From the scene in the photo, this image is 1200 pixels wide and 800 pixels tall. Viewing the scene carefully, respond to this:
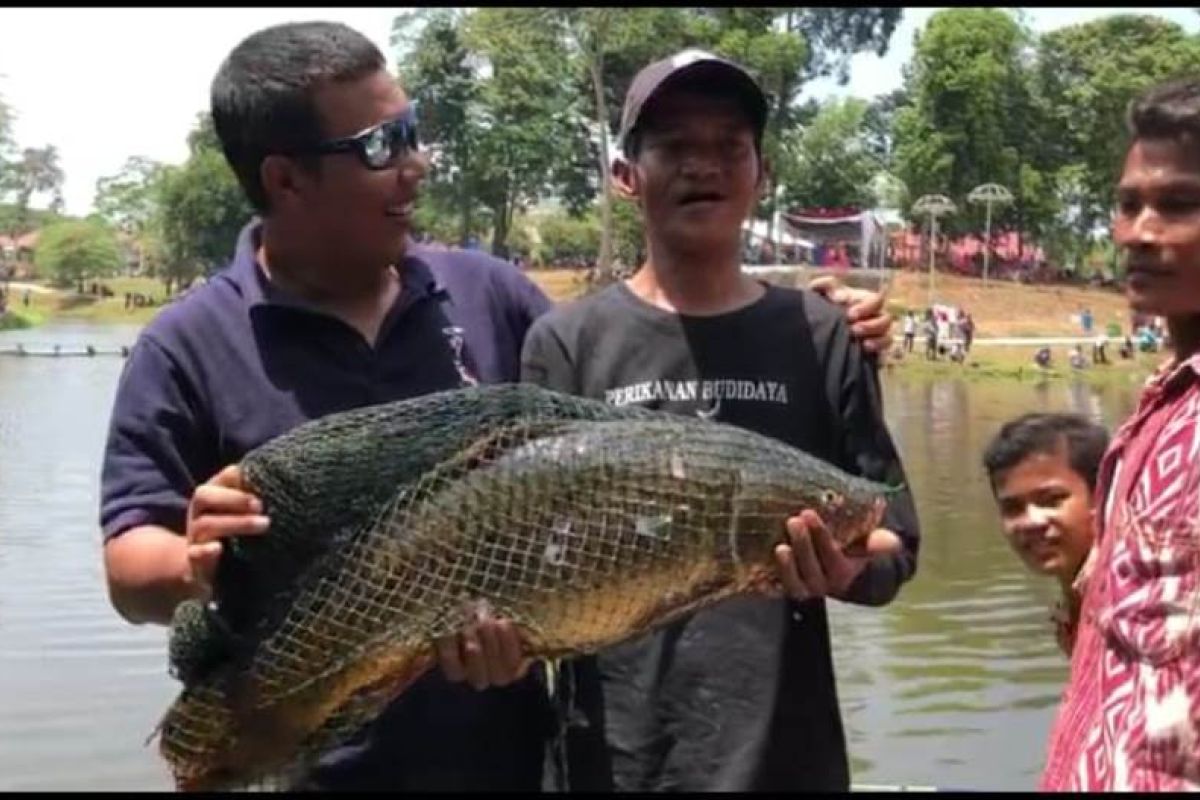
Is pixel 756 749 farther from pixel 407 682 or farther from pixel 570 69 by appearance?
pixel 570 69

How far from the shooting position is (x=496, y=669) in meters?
2.48

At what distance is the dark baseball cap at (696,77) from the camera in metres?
3.04

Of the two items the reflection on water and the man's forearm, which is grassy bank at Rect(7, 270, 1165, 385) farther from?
the man's forearm

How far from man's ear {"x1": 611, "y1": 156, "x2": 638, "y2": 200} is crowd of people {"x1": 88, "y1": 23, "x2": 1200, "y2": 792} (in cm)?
1

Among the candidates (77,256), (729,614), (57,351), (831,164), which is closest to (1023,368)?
(831,164)

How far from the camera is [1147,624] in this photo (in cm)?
242

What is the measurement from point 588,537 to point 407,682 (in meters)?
0.33

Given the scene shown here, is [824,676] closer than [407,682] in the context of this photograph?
No

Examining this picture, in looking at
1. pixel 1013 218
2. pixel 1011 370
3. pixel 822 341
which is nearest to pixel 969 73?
pixel 1013 218

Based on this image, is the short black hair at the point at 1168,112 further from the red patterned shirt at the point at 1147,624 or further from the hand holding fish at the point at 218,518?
the hand holding fish at the point at 218,518

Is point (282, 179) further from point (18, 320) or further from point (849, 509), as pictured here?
point (18, 320)

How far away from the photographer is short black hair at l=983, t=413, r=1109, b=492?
3.77 m

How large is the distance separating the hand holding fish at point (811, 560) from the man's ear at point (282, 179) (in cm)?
96

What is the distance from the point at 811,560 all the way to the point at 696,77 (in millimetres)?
919
